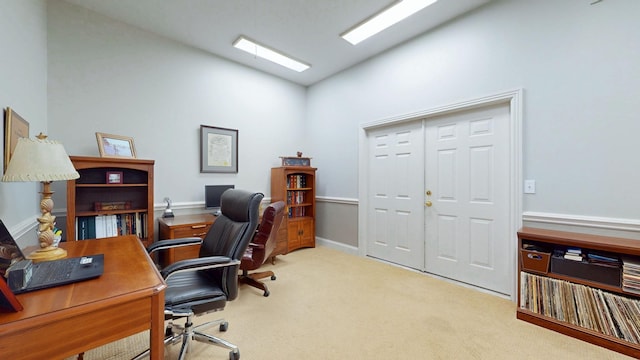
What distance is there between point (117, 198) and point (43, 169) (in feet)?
5.82

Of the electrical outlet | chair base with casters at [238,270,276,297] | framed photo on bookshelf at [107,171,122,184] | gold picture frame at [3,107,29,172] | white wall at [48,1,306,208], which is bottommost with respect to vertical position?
chair base with casters at [238,270,276,297]

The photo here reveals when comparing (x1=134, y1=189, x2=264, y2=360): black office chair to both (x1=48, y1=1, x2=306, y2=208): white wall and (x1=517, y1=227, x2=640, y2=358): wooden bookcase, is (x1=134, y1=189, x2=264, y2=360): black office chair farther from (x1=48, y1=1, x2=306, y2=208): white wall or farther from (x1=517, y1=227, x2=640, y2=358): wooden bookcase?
(x1=517, y1=227, x2=640, y2=358): wooden bookcase

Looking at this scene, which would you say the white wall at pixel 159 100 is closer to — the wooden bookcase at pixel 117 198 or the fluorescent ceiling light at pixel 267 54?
the wooden bookcase at pixel 117 198

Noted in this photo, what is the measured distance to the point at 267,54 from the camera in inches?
142

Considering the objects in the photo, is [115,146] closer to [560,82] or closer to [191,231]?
Answer: [191,231]

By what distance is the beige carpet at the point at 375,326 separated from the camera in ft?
5.66

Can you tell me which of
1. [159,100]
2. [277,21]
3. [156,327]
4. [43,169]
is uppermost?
[277,21]

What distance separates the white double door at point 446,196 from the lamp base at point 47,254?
3187mm

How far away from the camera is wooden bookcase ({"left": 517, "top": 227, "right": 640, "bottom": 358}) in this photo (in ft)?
5.57

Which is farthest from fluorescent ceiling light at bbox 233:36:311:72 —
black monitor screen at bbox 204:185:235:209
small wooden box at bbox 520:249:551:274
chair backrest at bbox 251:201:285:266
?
small wooden box at bbox 520:249:551:274

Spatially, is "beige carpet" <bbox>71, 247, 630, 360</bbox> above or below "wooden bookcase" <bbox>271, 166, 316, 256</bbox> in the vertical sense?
below

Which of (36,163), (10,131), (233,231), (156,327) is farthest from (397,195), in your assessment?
(10,131)

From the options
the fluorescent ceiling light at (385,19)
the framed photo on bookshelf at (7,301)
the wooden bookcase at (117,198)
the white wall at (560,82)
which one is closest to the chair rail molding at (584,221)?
the white wall at (560,82)

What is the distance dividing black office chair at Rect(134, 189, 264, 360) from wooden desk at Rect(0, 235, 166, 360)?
0.43 metres
